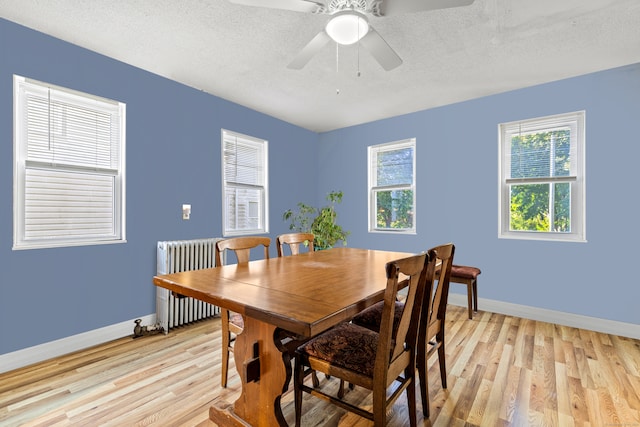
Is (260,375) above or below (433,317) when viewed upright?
below

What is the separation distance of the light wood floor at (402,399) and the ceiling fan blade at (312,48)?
230cm

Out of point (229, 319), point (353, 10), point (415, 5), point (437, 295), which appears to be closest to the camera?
point (415, 5)

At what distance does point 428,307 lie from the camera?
157 cm

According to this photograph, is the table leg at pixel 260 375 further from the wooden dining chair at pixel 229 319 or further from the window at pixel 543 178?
the window at pixel 543 178

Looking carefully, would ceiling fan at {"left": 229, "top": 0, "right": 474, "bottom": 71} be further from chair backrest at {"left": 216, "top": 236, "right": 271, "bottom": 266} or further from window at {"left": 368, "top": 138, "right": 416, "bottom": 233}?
window at {"left": 368, "top": 138, "right": 416, "bottom": 233}

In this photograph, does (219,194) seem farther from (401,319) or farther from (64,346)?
(401,319)

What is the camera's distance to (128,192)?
281 cm

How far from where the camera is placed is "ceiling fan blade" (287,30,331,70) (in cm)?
183

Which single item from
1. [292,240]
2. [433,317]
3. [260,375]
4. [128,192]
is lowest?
[260,375]

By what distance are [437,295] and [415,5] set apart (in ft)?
5.40

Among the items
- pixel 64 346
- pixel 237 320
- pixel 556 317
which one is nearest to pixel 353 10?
pixel 237 320

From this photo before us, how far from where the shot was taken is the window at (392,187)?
4.16 metres

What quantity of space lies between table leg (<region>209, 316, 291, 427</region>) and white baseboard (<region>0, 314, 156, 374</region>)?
197 cm

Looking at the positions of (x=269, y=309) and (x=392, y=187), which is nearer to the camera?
(x=269, y=309)
